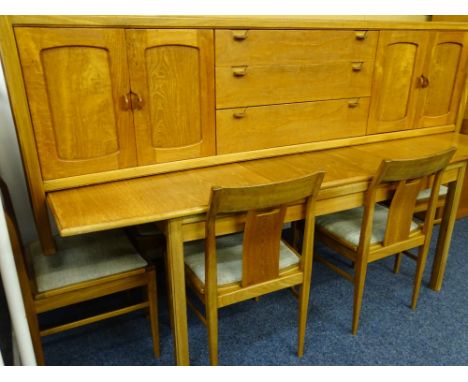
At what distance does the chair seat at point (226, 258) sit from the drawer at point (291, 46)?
737 mm

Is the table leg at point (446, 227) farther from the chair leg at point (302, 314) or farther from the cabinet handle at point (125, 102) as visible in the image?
the cabinet handle at point (125, 102)

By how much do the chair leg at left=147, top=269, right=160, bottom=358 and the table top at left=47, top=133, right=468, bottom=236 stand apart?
13.7 inches

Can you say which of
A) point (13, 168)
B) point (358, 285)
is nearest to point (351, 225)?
point (358, 285)

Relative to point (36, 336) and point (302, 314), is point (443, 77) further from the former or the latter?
point (36, 336)

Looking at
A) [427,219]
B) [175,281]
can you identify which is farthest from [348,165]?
[175,281]

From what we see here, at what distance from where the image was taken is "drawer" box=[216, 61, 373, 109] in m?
1.59

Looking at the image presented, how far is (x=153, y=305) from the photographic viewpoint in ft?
5.24

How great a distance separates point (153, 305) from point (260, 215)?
25.1 inches

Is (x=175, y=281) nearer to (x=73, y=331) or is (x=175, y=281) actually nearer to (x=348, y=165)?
(x=73, y=331)

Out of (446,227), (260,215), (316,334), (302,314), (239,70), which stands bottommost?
(316,334)

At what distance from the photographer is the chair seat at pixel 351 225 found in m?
1.77

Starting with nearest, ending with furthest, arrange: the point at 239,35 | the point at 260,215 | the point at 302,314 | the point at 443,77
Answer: the point at 260,215, the point at 239,35, the point at 302,314, the point at 443,77

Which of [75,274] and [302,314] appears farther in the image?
[302,314]

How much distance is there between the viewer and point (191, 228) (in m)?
1.32
